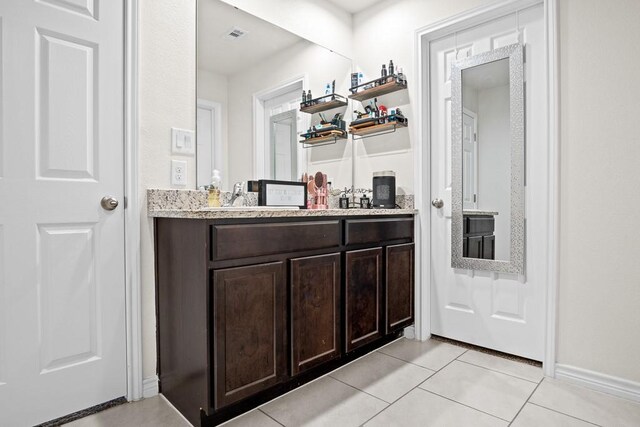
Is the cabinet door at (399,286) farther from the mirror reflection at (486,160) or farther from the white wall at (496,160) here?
the white wall at (496,160)

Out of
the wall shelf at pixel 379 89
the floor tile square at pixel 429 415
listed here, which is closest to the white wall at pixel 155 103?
the floor tile square at pixel 429 415

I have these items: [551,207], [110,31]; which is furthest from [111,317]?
[551,207]

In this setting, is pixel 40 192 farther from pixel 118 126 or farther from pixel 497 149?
pixel 497 149

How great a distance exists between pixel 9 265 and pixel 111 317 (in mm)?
453

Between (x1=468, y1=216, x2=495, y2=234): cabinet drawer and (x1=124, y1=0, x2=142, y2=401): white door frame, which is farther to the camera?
(x1=468, y1=216, x2=495, y2=234): cabinet drawer

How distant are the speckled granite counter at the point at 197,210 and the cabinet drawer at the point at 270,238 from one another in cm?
5

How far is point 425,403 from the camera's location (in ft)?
5.71

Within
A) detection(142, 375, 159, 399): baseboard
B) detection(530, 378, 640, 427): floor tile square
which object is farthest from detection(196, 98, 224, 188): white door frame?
detection(530, 378, 640, 427): floor tile square

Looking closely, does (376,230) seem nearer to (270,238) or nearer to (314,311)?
(314,311)

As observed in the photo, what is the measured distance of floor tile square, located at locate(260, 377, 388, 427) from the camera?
1.60 metres

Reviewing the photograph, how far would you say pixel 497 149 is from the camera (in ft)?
7.59

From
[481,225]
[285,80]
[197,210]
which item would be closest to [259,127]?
[285,80]

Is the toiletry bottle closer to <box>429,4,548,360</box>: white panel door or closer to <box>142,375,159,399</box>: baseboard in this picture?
<box>142,375,159,399</box>: baseboard

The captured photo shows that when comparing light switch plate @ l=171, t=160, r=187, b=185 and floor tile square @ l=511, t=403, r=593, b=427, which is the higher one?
light switch plate @ l=171, t=160, r=187, b=185
